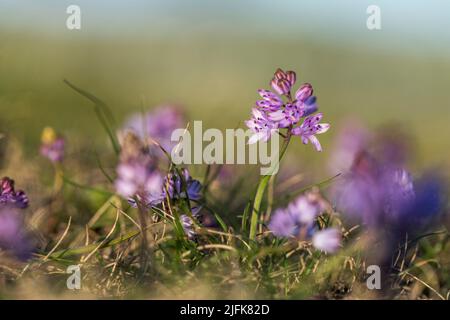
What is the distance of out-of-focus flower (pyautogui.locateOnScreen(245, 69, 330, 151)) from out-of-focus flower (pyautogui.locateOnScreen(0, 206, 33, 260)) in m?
1.07

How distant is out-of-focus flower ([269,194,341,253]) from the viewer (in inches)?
110

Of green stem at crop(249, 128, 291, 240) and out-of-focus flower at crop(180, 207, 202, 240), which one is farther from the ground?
green stem at crop(249, 128, 291, 240)

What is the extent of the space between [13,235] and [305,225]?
121 cm

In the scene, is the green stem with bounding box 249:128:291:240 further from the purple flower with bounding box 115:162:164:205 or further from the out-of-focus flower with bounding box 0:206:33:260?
the out-of-focus flower with bounding box 0:206:33:260

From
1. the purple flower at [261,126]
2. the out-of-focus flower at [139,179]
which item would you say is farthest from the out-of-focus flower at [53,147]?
the purple flower at [261,126]

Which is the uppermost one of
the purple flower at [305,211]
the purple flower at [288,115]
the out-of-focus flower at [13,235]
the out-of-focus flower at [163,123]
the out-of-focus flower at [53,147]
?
the purple flower at [288,115]

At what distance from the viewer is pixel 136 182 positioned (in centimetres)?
287

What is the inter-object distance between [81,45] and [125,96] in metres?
5.25

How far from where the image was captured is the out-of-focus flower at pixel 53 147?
3975mm

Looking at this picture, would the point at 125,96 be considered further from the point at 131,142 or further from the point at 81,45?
the point at 131,142

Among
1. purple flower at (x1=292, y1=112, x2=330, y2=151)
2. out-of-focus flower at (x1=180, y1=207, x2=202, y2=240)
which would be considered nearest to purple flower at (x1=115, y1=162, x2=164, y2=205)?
out-of-focus flower at (x1=180, y1=207, x2=202, y2=240)

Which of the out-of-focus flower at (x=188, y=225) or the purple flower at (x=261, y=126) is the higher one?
the purple flower at (x=261, y=126)

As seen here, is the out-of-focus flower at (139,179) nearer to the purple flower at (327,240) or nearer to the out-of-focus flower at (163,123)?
the purple flower at (327,240)

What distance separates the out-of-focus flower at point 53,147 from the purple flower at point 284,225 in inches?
58.1
